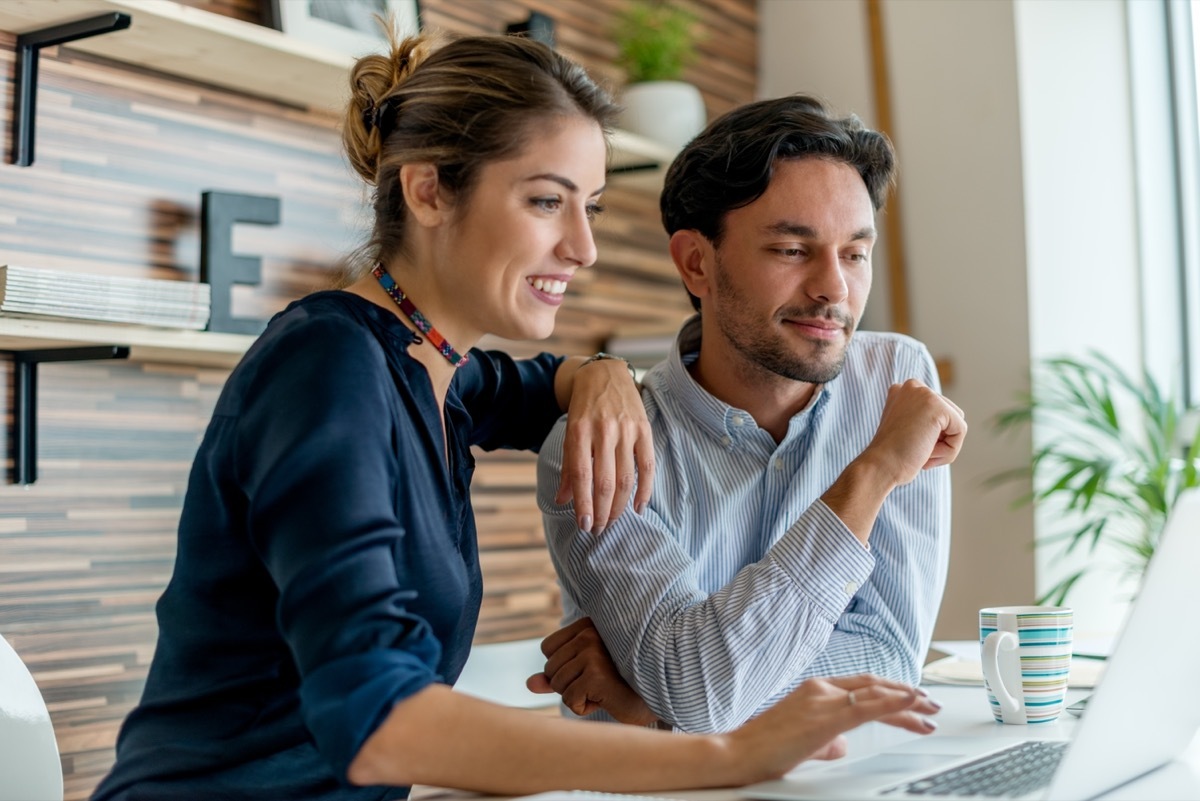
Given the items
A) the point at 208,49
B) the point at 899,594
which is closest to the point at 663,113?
the point at 208,49

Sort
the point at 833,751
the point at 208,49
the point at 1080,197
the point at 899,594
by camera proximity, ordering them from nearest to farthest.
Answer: the point at 833,751 → the point at 899,594 → the point at 208,49 → the point at 1080,197

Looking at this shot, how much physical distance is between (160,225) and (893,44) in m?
2.13

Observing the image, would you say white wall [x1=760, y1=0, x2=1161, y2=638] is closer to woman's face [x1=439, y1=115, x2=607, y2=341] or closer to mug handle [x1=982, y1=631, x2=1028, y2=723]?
mug handle [x1=982, y1=631, x2=1028, y2=723]

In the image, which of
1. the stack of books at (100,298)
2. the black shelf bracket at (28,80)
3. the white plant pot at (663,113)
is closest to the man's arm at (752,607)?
the stack of books at (100,298)

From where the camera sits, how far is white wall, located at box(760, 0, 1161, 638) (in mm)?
3236

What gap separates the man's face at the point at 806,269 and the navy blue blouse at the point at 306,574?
611mm

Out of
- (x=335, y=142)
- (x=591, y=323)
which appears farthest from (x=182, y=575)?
(x=591, y=323)

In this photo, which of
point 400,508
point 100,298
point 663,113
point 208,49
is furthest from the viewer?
point 663,113

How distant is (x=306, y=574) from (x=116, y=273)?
1.46 metres

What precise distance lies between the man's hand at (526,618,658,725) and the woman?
0.57ft

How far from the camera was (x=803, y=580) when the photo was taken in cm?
142

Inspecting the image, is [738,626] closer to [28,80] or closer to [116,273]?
[116,273]

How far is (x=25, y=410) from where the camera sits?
2.08 metres

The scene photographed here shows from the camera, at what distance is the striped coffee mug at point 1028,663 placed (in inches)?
51.3
